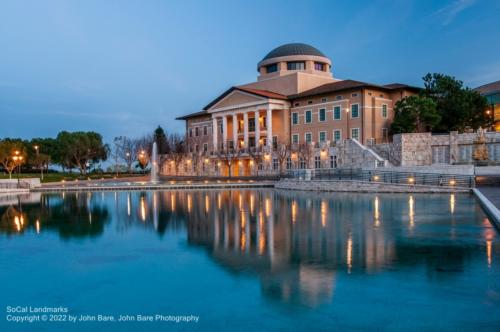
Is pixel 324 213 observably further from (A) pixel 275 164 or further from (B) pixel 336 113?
(A) pixel 275 164

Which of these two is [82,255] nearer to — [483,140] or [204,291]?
[204,291]

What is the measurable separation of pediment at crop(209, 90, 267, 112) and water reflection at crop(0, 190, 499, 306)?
3457 centimetres

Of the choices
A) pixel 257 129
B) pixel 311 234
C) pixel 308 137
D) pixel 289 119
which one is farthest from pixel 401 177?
pixel 257 129

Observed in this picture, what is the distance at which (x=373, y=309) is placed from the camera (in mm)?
7348

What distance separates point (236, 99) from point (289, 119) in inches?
277

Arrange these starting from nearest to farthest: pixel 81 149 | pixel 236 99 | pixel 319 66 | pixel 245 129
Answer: pixel 245 129
pixel 236 99
pixel 319 66
pixel 81 149

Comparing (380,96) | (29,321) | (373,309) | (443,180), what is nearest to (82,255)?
(29,321)

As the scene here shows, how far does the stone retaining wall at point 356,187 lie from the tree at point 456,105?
15410mm

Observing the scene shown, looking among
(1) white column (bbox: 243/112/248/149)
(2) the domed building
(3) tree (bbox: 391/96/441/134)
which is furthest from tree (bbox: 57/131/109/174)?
(3) tree (bbox: 391/96/441/134)

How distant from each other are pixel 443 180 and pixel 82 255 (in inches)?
1009

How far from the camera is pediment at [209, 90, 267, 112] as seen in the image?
5676 centimetres

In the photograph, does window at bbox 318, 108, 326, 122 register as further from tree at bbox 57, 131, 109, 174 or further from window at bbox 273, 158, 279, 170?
tree at bbox 57, 131, 109, 174

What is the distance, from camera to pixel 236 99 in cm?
5919

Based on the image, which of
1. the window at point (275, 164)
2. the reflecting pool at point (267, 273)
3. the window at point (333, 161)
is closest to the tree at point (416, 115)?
the window at point (333, 161)
